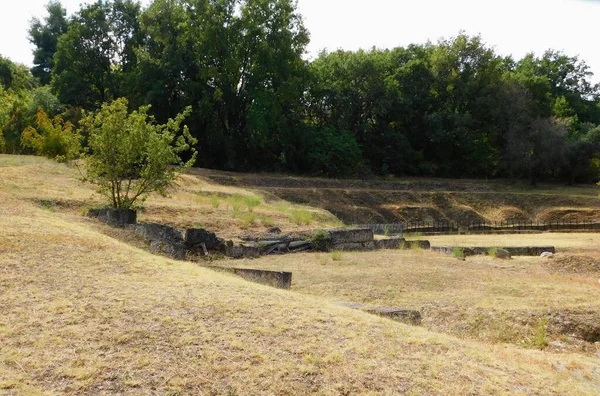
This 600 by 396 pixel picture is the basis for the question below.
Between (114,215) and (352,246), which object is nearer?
(114,215)

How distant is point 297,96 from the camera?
1513 inches

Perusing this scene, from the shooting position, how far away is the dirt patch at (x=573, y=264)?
16.5m

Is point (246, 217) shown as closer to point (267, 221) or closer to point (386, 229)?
point (267, 221)

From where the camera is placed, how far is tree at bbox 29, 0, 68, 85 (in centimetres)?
5416

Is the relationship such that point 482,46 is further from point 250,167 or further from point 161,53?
point 161,53

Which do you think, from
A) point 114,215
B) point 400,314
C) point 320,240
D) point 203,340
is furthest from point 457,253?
point 203,340

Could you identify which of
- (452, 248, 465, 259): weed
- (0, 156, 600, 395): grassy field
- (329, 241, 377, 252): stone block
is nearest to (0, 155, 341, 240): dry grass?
(329, 241, 377, 252): stone block

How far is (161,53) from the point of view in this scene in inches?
1506

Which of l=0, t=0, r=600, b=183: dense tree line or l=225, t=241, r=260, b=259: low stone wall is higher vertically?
l=0, t=0, r=600, b=183: dense tree line

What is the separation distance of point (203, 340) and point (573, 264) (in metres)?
14.0

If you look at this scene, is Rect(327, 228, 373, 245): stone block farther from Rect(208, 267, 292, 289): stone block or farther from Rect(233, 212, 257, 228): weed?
Rect(208, 267, 292, 289): stone block

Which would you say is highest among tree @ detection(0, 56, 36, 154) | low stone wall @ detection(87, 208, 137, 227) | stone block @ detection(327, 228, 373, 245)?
tree @ detection(0, 56, 36, 154)

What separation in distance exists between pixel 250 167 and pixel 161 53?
9.14m

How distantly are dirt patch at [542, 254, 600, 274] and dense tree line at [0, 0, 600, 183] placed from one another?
21770 mm
